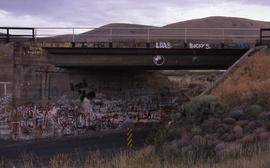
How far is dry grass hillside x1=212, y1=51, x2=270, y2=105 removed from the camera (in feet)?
101

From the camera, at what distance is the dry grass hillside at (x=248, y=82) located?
3081 centimetres

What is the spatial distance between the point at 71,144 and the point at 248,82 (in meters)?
14.6

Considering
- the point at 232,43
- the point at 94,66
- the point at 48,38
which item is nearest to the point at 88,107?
the point at 94,66

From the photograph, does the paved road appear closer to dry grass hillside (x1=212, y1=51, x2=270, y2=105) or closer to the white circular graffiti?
the white circular graffiti

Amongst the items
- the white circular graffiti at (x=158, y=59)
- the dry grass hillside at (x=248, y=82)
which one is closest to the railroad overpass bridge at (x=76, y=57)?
the white circular graffiti at (x=158, y=59)

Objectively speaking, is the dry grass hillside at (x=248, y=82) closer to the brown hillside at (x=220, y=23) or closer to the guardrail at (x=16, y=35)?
the guardrail at (x=16, y=35)

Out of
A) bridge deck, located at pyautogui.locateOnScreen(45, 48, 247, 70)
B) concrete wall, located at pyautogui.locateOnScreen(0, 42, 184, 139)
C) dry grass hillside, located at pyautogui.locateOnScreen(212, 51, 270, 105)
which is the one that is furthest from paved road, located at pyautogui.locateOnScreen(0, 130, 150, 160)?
dry grass hillside, located at pyautogui.locateOnScreen(212, 51, 270, 105)

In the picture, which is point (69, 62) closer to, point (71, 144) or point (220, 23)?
point (71, 144)

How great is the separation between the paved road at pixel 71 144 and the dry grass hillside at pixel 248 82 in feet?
24.5

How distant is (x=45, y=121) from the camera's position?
145 ft

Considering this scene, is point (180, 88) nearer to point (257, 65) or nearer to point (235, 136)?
point (257, 65)

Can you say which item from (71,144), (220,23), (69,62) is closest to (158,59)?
(69,62)

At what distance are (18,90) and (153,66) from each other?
10300 mm

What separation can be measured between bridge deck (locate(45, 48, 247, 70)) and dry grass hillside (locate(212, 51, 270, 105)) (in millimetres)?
5196
